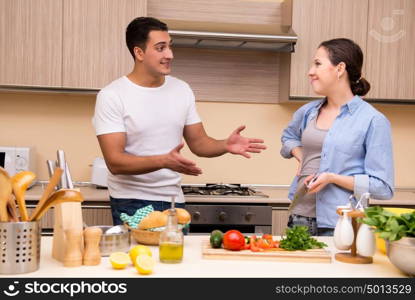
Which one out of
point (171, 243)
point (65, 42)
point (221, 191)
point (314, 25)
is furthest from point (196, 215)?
point (171, 243)

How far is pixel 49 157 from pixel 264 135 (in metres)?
1.42

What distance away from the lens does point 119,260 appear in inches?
67.2

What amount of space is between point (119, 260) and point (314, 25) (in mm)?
2329

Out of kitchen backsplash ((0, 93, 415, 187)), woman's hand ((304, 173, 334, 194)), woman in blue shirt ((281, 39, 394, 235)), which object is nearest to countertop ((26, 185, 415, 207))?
kitchen backsplash ((0, 93, 415, 187))

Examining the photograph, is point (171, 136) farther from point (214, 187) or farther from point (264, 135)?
point (264, 135)

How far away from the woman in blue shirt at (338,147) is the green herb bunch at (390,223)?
1.74 feet

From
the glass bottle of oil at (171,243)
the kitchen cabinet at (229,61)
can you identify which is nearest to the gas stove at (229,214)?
the kitchen cabinet at (229,61)

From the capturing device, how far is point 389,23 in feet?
11.8

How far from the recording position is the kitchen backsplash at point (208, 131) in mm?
3746

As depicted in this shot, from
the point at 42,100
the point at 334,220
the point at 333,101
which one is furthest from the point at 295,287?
the point at 42,100

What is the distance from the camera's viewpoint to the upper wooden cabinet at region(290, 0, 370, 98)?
3.55 meters

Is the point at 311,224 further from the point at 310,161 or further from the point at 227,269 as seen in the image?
the point at 227,269

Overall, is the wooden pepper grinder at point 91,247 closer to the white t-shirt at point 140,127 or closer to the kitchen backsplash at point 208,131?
the white t-shirt at point 140,127

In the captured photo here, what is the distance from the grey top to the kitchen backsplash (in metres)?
1.35
